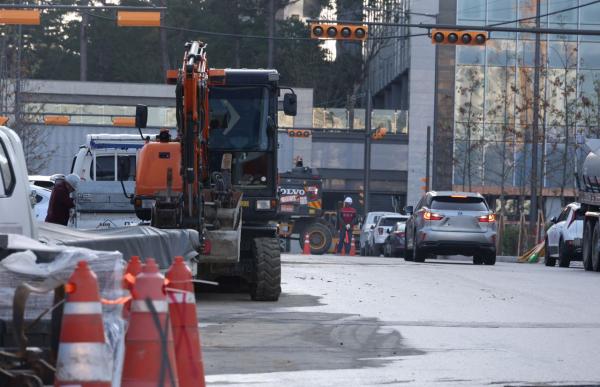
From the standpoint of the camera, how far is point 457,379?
11031 mm

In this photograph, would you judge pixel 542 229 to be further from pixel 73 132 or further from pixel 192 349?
pixel 192 349

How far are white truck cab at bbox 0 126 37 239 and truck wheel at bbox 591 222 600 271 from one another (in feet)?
63.8

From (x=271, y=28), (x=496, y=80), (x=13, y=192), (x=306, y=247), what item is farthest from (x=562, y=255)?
(x=271, y=28)

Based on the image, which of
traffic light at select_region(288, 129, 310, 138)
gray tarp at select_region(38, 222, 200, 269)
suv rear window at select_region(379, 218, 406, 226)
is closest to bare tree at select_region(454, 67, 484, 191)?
traffic light at select_region(288, 129, 310, 138)

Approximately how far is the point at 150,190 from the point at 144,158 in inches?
18.5

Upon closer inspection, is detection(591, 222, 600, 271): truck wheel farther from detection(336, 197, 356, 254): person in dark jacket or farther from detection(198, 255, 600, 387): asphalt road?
detection(336, 197, 356, 254): person in dark jacket

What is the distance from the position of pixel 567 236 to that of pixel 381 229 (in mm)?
14641

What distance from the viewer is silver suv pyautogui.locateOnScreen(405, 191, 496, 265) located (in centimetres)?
3425

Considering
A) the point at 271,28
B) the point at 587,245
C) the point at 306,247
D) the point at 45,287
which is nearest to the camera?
the point at 45,287

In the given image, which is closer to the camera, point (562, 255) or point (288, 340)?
point (288, 340)

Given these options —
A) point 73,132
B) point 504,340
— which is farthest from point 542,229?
point 504,340

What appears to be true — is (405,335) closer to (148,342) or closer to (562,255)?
(148,342)

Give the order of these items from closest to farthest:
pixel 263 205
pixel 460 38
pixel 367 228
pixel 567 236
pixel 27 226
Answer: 1. pixel 27 226
2. pixel 263 205
3. pixel 460 38
4. pixel 567 236
5. pixel 367 228

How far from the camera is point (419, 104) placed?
73.6 m
